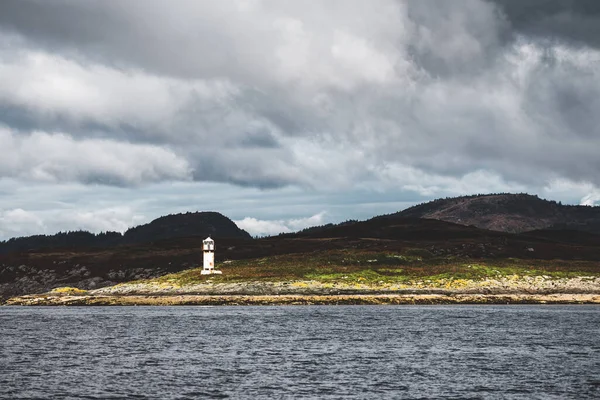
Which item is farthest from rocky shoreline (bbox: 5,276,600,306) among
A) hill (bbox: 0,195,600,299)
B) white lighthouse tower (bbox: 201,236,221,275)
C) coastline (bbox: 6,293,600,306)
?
white lighthouse tower (bbox: 201,236,221,275)

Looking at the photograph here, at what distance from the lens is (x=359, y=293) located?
12388cm

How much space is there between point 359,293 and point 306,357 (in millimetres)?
69853

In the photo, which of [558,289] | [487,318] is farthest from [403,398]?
[558,289]

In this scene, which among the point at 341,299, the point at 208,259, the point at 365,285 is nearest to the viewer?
the point at 341,299

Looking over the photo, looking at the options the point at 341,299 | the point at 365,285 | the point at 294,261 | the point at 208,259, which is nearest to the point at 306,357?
the point at 341,299

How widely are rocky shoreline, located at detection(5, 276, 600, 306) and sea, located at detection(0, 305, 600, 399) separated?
68.2 ft

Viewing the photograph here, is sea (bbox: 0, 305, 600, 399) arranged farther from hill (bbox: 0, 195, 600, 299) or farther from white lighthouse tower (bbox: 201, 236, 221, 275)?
white lighthouse tower (bbox: 201, 236, 221, 275)

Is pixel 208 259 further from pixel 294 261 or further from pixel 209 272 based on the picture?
pixel 294 261

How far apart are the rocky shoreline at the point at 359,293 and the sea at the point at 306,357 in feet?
68.2

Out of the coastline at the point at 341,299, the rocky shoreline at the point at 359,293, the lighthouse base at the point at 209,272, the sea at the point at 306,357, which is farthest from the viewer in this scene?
the lighthouse base at the point at 209,272

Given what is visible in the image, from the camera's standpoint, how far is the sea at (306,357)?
133 ft

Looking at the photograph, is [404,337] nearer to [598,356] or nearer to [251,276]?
[598,356]

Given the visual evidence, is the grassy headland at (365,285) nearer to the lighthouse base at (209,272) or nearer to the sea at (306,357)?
the lighthouse base at (209,272)

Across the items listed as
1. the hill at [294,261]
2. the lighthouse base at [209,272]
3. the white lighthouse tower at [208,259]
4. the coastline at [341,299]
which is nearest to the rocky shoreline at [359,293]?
the coastline at [341,299]
